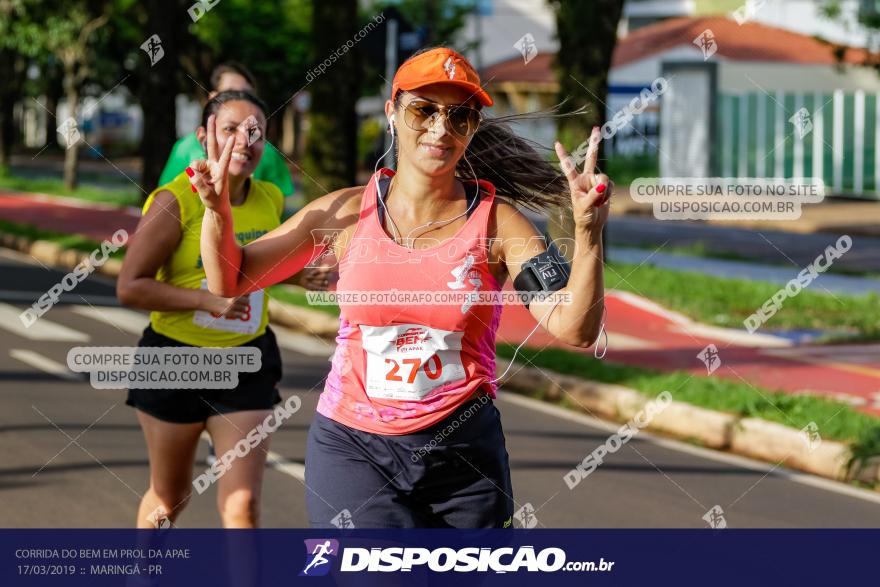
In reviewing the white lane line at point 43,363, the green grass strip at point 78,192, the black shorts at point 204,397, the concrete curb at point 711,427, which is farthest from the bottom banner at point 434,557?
the green grass strip at point 78,192

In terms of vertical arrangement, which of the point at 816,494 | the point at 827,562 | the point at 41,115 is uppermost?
the point at 41,115

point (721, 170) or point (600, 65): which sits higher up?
point (721, 170)

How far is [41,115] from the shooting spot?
8212 centimetres

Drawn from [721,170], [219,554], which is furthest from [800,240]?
[219,554]

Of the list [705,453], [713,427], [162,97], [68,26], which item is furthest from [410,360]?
[68,26]

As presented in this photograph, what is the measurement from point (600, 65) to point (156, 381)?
12.7 meters

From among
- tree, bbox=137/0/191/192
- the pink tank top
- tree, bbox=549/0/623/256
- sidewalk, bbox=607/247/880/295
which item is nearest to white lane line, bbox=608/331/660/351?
tree, bbox=549/0/623/256

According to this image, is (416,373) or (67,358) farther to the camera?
(67,358)

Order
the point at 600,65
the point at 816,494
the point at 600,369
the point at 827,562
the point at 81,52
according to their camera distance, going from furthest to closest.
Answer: the point at 81,52
the point at 600,65
the point at 600,369
the point at 816,494
the point at 827,562

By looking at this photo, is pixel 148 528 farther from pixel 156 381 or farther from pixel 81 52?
pixel 81 52

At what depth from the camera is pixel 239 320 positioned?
17.5ft

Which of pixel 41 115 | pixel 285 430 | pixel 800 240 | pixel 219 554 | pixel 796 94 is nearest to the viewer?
pixel 219 554

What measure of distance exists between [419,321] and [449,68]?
2.12ft

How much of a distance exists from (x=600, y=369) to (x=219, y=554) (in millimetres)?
6618
